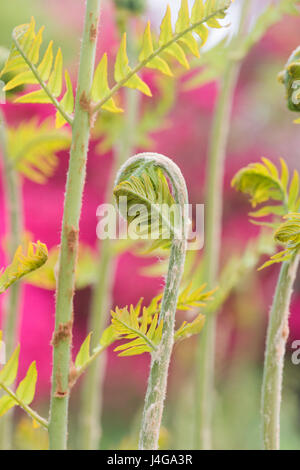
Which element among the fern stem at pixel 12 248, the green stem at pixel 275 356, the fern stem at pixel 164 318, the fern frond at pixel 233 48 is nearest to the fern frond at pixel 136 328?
the fern stem at pixel 164 318

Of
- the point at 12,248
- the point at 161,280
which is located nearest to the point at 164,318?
the point at 12,248

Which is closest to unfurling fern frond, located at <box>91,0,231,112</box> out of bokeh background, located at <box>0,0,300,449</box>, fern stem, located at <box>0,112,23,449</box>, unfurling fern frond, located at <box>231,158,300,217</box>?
unfurling fern frond, located at <box>231,158,300,217</box>

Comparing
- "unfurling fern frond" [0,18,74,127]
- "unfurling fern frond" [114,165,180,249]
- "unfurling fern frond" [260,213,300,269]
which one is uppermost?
"unfurling fern frond" [0,18,74,127]

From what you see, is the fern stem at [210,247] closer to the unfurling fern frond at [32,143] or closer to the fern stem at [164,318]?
the unfurling fern frond at [32,143]

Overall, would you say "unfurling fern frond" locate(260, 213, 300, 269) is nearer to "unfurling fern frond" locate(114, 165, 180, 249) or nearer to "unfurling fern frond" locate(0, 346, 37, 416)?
"unfurling fern frond" locate(114, 165, 180, 249)

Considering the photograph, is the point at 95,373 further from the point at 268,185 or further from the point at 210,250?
the point at 268,185
